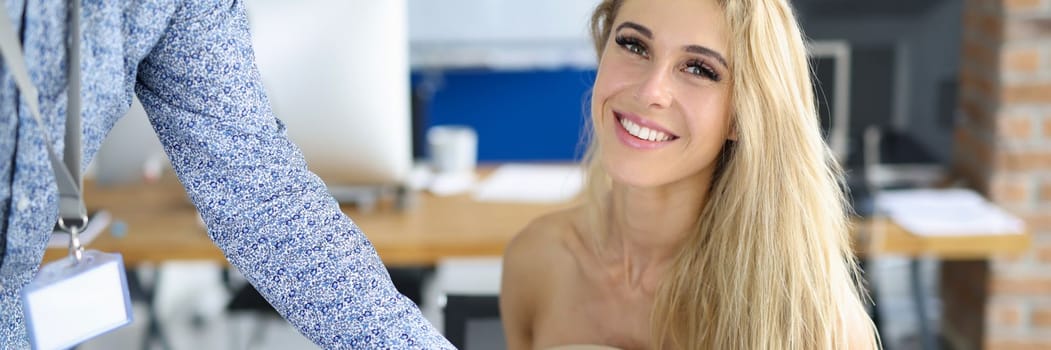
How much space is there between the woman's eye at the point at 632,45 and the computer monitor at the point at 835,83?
1390mm

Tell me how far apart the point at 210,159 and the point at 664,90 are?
0.58 m

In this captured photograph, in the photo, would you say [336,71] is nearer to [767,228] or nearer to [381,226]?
[381,226]

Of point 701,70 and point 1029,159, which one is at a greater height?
point 701,70

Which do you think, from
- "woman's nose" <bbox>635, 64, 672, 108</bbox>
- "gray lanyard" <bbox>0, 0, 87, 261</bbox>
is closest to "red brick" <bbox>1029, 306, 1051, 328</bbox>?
"woman's nose" <bbox>635, 64, 672, 108</bbox>

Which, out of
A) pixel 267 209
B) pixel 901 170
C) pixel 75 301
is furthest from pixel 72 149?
pixel 901 170

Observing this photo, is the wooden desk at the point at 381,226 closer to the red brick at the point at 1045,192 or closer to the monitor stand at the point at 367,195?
the monitor stand at the point at 367,195

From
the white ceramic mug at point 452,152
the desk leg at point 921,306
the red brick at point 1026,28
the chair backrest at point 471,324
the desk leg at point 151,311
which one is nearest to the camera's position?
the chair backrest at point 471,324

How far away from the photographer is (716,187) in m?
1.52

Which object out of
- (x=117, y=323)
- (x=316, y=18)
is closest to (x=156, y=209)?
(x=316, y=18)

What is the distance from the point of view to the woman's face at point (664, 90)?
138 cm

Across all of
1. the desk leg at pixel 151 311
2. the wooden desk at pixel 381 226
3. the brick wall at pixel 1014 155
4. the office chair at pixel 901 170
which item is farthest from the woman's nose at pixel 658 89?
the desk leg at pixel 151 311

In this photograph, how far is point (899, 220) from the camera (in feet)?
8.41

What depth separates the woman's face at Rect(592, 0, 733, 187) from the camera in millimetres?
1377

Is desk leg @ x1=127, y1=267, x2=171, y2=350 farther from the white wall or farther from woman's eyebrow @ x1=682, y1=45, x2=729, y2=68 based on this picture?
woman's eyebrow @ x1=682, y1=45, x2=729, y2=68
